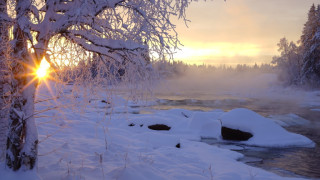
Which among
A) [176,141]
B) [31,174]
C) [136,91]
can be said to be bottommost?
[176,141]

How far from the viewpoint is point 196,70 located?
181875mm

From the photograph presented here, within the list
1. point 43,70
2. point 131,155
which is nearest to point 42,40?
point 43,70

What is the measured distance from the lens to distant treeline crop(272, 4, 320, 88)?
34.1m

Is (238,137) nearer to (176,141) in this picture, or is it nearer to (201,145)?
(201,145)

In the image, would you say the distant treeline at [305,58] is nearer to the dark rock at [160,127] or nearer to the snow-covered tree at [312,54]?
the snow-covered tree at [312,54]

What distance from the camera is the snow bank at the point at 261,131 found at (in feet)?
39.9

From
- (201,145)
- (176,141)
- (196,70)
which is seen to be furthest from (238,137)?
(196,70)

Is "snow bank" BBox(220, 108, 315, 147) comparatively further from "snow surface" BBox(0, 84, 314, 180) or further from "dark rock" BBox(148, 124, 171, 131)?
"dark rock" BBox(148, 124, 171, 131)

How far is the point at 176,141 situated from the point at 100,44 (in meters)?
5.93

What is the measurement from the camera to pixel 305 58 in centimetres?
3516

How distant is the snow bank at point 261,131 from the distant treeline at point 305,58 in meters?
24.9

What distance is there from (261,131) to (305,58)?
88.5 feet

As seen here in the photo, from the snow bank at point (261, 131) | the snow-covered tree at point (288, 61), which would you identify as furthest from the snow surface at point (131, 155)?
the snow-covered tree at point (288, 61)

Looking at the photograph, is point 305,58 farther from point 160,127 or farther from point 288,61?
point 160,127
